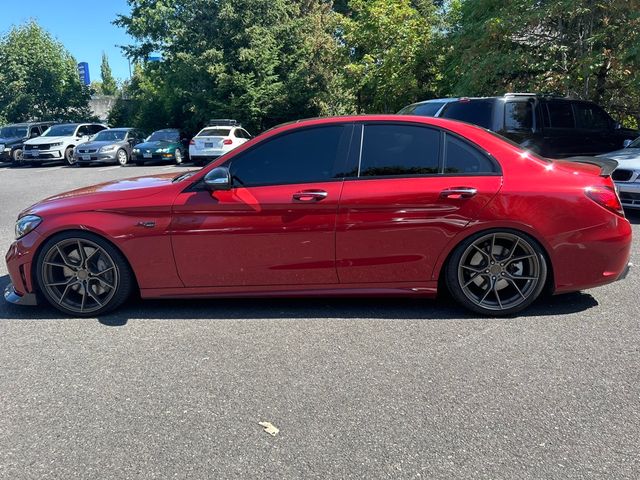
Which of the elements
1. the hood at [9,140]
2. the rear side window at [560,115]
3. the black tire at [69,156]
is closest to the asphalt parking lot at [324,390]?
the rear side window at [560,115]

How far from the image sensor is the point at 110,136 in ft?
71.3

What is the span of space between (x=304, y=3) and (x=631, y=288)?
1143 inches

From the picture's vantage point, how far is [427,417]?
2826 millimetres

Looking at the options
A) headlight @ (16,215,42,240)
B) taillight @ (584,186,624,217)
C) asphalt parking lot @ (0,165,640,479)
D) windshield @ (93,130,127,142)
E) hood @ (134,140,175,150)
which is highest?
windshield @ (93,130,127,142)

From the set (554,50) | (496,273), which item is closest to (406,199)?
(496,273)

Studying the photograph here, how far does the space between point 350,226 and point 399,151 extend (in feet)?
2.39

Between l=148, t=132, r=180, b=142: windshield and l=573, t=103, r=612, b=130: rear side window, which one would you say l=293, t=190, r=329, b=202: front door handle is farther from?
l=148, t=132, r=180, b=142: windshield

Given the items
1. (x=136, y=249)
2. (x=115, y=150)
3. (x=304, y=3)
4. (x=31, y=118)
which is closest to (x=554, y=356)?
(x=136, y=249)

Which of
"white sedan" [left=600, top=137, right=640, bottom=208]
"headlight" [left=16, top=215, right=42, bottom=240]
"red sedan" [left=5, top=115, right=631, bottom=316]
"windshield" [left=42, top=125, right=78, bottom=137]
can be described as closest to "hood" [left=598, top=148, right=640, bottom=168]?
"white sedan" [left=600, top=137, right=640, bottom=208]

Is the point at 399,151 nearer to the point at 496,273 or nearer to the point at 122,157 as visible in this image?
the point at 496,273

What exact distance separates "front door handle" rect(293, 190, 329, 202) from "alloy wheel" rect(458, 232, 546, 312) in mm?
1183

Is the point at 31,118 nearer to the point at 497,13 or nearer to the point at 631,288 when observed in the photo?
the point at 497,13

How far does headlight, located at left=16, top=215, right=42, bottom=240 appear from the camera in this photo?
4211mm

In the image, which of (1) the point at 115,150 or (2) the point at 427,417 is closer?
(2) the point at 427,417
